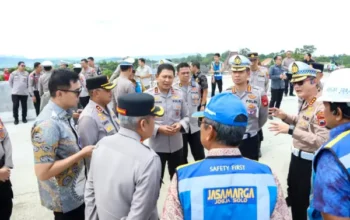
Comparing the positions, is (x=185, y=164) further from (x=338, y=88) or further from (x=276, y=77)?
(x=276, y=77)

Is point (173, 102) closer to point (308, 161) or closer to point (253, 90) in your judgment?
point (253, 90)

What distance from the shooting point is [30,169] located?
5.13 m

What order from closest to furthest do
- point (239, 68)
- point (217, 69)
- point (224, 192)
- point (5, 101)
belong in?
point (224, 192)
point (239, 68)
point (5, 101)
point (217, 69)

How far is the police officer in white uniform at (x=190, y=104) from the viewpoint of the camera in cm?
430

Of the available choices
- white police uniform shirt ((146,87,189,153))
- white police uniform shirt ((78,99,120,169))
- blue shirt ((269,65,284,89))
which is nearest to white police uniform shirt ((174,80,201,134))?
white police uniform shirt ((146,87,189,153))

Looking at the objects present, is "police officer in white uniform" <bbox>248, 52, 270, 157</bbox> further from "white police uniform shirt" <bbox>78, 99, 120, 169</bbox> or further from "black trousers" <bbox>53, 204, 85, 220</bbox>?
"black trousers" <bbox>53, 204, 85, 220</bbox>

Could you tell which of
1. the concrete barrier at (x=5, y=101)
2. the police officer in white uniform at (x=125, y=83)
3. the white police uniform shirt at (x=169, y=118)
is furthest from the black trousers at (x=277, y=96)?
the concrete barrier at (x=5, y=101)

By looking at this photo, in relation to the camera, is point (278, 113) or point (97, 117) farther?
point (278, 113)

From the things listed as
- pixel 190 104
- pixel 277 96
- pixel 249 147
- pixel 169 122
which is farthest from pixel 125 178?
pixel 277 96

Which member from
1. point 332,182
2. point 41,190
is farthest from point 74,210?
point 332,182

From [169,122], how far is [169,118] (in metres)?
0.05

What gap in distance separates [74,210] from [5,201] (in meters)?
0.75

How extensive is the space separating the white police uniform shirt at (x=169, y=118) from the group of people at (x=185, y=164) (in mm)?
808

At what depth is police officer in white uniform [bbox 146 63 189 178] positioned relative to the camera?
338cm
